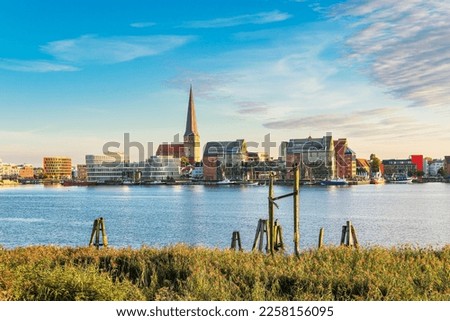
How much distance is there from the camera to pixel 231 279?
10.5 m

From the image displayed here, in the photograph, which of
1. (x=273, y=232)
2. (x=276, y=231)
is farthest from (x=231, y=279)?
(x=276, y=231)

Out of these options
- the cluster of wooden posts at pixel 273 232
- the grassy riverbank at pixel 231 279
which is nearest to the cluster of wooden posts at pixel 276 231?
the cluster of wooden posts at pixel 273 232

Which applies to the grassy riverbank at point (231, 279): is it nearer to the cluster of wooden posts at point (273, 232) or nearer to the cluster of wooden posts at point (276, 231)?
the cluster of wooden posts at point (276, 231)

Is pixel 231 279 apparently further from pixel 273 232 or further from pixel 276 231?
pixel 276 231

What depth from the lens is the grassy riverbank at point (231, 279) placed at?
9234 mm

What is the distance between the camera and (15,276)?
32.8ft

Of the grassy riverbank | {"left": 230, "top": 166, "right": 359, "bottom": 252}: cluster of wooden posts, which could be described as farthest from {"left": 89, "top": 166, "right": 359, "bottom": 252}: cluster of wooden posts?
the grassy riverbank

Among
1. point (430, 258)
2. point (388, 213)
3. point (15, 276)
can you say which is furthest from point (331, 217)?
point (15, 276)


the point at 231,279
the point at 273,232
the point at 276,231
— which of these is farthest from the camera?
the point at 276,231

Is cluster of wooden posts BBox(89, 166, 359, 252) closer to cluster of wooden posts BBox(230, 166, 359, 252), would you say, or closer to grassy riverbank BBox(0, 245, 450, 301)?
cluster of wooden posts BBox(230, 166, 359, 252)

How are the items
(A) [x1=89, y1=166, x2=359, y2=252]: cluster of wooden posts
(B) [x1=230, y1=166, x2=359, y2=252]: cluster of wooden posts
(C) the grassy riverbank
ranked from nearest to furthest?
1. (C) the grassy riverbank
2. (A) [x1=89, y1=166, x2=359, y2=252]: cluster of wooden posts
3. (B) [x1=230, y1=166, x2=359, y2=252]: cluster of wooden posts

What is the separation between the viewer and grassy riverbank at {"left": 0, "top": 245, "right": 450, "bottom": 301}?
364 inches

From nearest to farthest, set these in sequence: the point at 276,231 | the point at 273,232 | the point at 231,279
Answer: the point at 231,279 < the point at 273,232 < the point at 276,231
